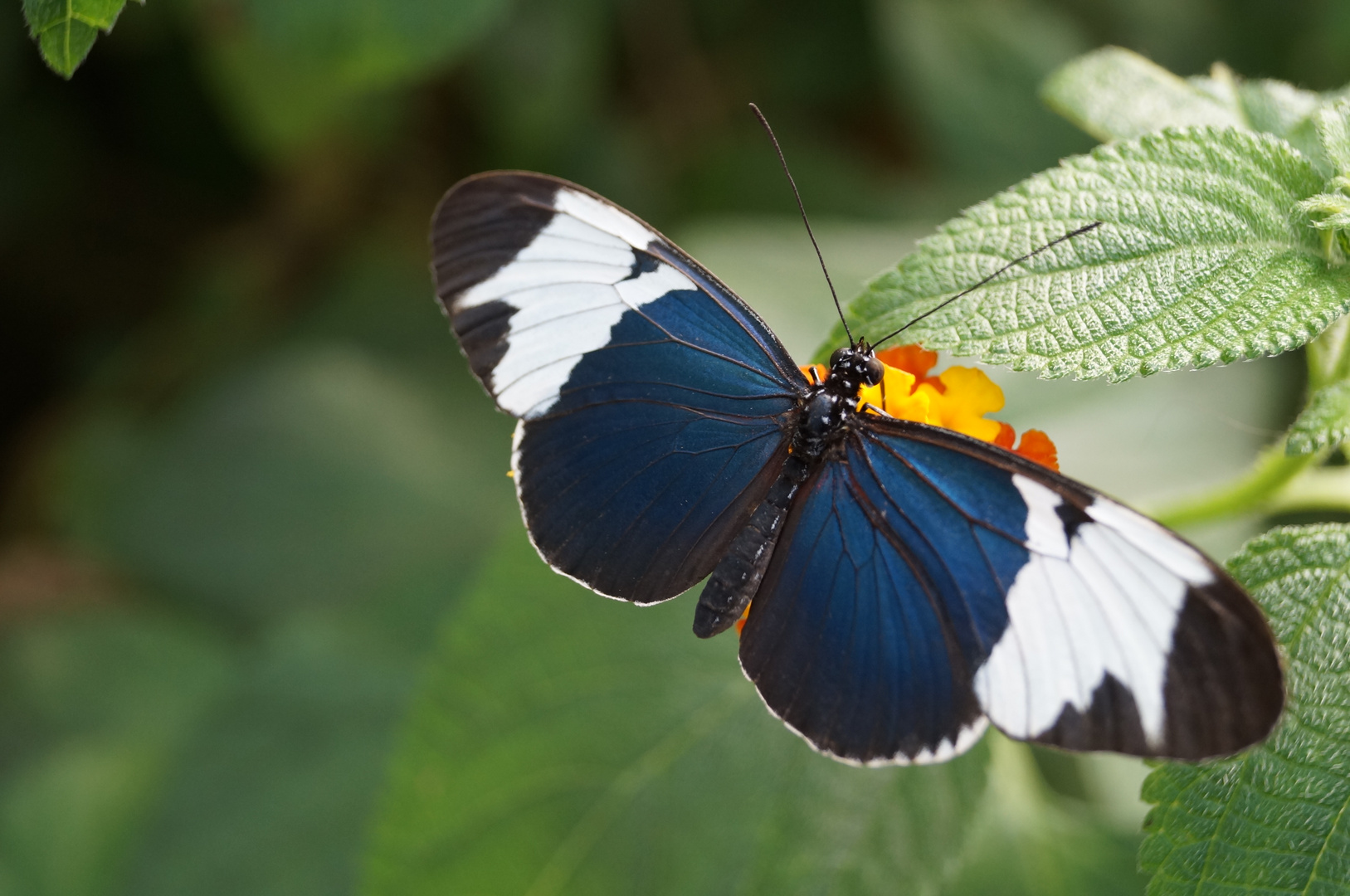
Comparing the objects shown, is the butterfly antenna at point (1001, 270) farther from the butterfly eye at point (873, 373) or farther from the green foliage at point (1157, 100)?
the green foliage at point (1157, 100)

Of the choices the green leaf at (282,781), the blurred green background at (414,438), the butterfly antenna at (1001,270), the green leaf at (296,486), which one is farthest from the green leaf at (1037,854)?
the green leaf at (296,486)

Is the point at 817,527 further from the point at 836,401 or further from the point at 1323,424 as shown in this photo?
the point at 1323,424

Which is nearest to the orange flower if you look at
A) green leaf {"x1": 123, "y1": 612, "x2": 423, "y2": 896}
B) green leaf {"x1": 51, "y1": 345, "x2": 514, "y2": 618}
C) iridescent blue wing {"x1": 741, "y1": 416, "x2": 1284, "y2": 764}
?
iridescent blue wing {"x1": 741, "y1": 416, "x2": 1284, "y2": 764}

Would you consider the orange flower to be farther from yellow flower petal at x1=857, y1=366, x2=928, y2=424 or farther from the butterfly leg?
the butterfly leg

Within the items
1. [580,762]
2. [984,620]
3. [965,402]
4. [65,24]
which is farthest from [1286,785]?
[65,24]

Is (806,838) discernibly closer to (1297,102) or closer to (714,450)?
(714,450)

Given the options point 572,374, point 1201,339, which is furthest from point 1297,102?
point 572,374
